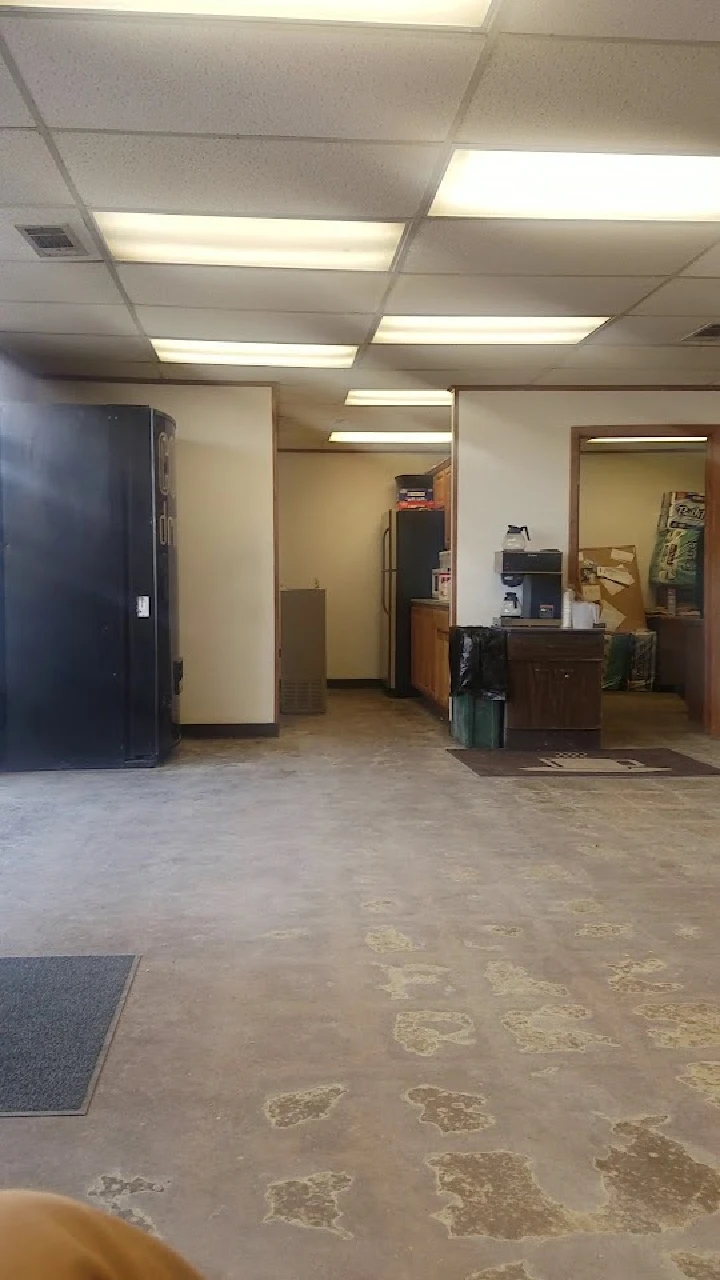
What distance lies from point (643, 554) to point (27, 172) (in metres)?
8.93

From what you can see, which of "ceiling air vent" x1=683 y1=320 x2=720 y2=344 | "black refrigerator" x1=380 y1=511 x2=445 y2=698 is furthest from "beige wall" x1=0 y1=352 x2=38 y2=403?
"ceiling air vent" x1=683 y1=320 x2=720 y2=344

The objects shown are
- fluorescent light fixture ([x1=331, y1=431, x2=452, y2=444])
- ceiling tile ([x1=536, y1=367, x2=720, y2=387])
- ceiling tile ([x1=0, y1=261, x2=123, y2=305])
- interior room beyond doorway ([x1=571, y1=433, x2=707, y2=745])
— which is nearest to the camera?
ceiling tile ([x1=0, y1=261, x2=123, y2=305])

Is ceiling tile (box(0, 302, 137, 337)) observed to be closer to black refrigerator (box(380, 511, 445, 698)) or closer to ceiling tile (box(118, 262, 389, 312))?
ceiling tile (box(118, 262, 389, 312))

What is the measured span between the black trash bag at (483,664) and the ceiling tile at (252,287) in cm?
245

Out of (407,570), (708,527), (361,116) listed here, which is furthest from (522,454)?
(361,116)

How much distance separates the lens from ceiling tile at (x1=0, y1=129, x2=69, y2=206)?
11.7ft

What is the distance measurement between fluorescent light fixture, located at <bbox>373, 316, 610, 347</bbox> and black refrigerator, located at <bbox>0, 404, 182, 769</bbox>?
161 centimetres

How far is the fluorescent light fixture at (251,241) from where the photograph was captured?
4477mm

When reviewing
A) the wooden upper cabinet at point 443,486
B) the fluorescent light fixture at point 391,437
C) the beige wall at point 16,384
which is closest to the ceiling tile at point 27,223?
the beige wall at point 16,384

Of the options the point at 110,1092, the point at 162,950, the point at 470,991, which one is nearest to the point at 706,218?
the point at 470,991

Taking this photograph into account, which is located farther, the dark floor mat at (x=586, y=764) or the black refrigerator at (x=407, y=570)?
the black refrigerator at (x=407, y=570)

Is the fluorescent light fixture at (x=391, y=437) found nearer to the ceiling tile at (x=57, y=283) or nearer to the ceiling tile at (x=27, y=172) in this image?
the ceiling tile at (x=57, y=283)

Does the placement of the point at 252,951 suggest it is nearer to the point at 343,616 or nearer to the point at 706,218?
the point at 706,218

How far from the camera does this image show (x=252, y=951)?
3285mm
